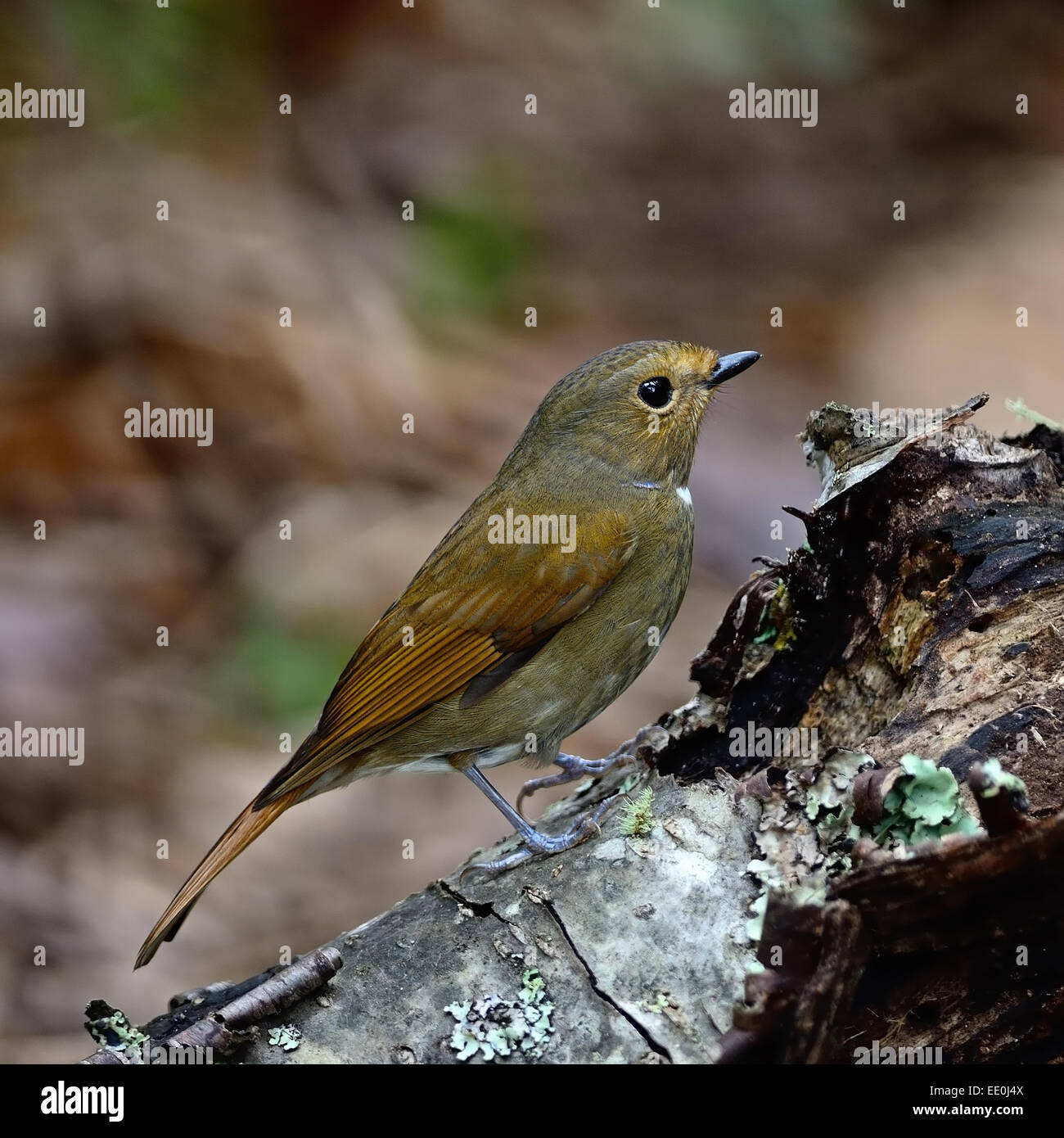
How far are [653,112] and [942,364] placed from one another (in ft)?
9.83

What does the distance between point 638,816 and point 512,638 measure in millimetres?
1129

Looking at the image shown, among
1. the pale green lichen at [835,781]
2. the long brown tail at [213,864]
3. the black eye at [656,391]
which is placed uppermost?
the black eye at [656,391]

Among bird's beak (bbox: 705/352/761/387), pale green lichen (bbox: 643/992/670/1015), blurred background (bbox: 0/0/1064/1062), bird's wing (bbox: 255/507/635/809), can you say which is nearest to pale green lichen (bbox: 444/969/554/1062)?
pale green lichen (bbox: 643/992/670/1015)

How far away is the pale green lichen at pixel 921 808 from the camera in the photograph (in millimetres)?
2246

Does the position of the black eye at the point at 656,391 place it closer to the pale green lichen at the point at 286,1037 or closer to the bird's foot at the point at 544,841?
the bird's foot at the point at 544,841

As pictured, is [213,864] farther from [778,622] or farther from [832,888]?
[832,888]

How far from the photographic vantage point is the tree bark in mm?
2070

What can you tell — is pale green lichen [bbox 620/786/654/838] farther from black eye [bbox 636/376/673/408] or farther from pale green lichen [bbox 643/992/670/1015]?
black eye [bbox 636/376/673/408]

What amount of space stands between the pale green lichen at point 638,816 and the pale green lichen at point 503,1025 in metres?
0.38

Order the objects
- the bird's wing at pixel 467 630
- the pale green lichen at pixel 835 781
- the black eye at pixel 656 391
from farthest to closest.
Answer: the black eye at pixel 656 391 < the bird's wing at pixel 467 630 < the pale green lichen at pixel 835 781

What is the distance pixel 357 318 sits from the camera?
732 cm

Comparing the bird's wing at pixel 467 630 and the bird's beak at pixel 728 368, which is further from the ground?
the bird's beak at pixel 728 368

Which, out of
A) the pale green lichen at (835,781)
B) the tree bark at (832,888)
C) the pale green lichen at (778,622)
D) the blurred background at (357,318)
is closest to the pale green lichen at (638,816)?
the tree bark at (832,888)

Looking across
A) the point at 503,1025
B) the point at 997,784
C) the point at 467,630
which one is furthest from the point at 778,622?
the point at 503,1025
